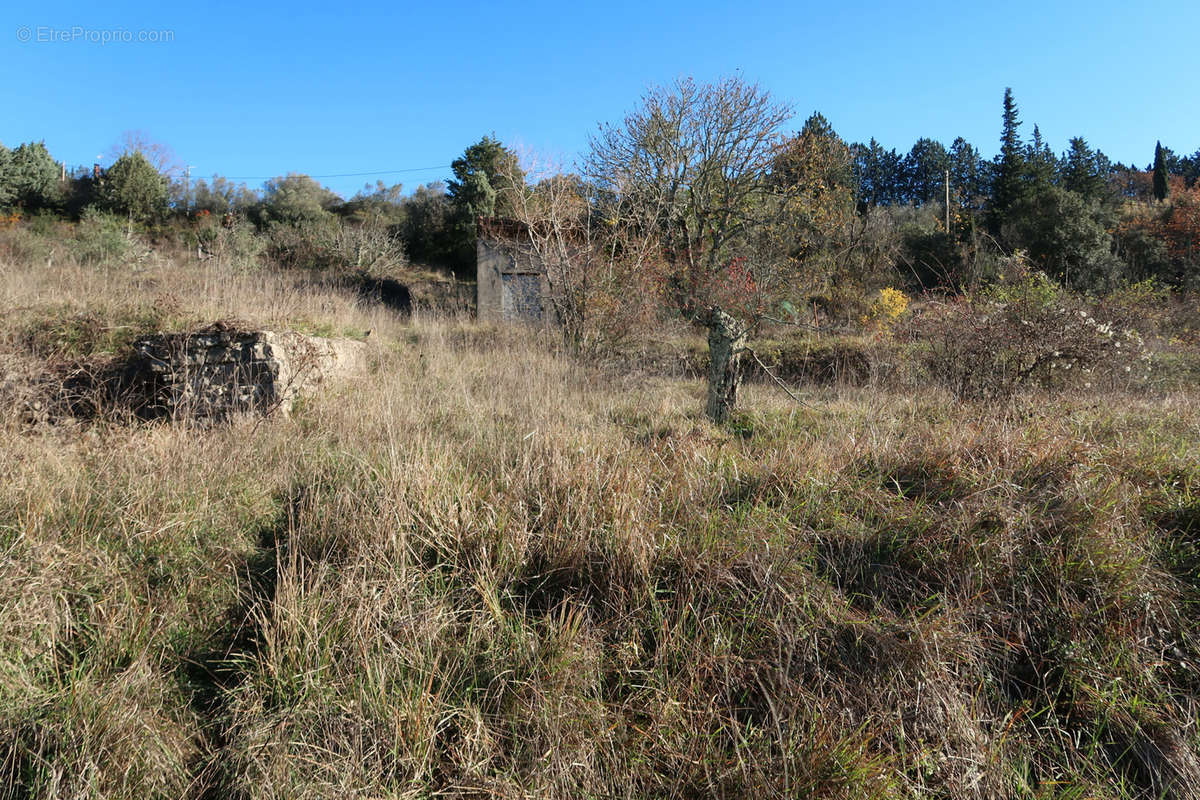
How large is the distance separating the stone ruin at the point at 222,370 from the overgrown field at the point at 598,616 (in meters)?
1.29

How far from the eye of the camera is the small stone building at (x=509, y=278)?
12.1 meters

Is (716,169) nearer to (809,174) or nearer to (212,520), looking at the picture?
(809,174)

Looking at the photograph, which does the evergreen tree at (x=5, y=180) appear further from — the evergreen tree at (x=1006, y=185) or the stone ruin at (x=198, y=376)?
the evergreen tree at (x=1006, y=185)

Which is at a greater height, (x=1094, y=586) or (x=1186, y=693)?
(x=1094, y=586)

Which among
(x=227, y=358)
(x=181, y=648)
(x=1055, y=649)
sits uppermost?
(x=227, y=358)

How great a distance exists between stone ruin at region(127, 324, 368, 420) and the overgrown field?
1294mm

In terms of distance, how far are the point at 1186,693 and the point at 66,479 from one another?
5.81 metres

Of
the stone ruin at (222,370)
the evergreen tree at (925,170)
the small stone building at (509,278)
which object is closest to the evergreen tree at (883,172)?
the evergreen tree at (925,170)

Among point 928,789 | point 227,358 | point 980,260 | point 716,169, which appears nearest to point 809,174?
point 716,169

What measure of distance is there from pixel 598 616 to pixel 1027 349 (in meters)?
5.80

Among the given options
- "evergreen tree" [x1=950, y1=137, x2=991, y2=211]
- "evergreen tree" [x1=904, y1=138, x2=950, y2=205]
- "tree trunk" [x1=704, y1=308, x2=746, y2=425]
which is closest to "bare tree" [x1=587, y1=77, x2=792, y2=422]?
"tree trunk" [x1=704, y1=308, x2=746, y2=425]

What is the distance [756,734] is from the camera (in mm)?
2205

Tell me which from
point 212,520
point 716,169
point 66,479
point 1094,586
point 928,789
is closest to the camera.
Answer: point 928,789

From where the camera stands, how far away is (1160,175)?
102 feet
